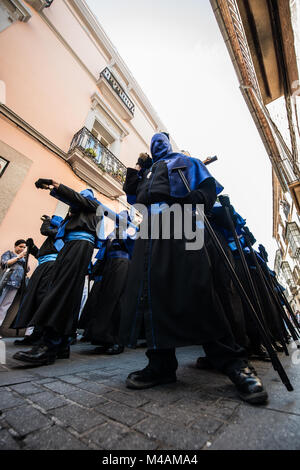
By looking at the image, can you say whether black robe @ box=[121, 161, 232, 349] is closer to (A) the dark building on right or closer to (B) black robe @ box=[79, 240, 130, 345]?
(B) black robe @ box=[79, 240, 130, 345]

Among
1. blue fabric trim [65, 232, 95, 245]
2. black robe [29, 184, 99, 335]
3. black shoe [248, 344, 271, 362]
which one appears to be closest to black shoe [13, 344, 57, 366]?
black robe [29, 184, 99, 335]

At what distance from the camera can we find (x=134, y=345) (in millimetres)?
1287

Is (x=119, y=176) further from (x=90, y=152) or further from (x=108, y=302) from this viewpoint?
(x=108, y=302)

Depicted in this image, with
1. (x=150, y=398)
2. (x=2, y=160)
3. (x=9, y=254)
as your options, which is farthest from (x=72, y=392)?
(x=2, y=160)

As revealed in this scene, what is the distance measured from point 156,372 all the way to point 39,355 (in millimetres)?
1168

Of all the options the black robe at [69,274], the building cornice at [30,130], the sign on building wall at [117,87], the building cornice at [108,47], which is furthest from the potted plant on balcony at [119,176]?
the building cornice at [108,47]

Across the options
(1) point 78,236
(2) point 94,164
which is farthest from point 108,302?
(2) point 94,164

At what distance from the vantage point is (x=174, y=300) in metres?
1.33

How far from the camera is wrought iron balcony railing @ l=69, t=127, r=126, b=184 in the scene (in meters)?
7.20

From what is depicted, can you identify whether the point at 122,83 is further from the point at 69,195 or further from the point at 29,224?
the point at 69,195

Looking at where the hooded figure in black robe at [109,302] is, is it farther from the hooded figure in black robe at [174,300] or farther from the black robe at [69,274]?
the hooded figure in black robe at [174,300]

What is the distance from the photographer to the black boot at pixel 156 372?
1268 millimetres

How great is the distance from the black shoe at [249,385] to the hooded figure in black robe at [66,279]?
63.0 inches

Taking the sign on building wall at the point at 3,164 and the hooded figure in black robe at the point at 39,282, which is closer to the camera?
the hooded figure in black robe at the point at 39,282
